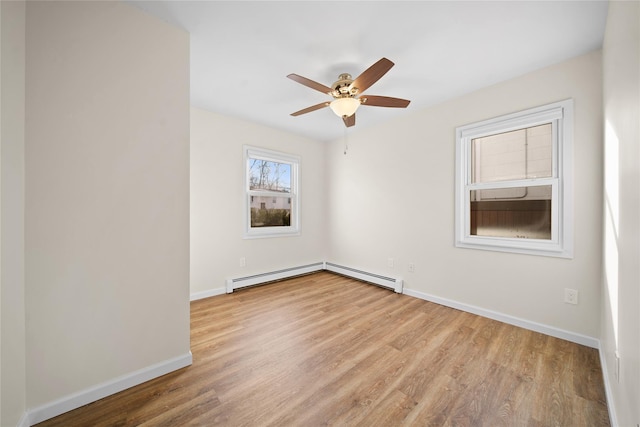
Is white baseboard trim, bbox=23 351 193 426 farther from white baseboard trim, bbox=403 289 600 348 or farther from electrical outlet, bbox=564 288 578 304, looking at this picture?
electrical outlet, bbox=564 288 578 304

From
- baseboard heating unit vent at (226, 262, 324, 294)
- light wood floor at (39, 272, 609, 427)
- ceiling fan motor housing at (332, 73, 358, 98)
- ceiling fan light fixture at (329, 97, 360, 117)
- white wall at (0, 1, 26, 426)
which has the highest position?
ceiling fan motor housing at (332, 73, 358, 98)

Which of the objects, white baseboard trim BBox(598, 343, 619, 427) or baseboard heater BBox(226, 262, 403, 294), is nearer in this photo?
white baseboard trim BBox(598, 343, 619, 427)

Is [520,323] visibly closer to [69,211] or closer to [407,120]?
[407,120]

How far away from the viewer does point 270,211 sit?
3879 millimetres

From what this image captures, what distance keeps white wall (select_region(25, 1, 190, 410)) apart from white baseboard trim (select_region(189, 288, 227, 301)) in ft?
4.51

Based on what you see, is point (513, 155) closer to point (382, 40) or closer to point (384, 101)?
point (384, 101)

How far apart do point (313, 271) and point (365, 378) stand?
9.04ft

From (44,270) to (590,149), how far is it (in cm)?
384

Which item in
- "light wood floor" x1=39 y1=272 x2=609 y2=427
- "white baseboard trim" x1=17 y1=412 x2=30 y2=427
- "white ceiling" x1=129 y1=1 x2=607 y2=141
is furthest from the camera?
"white ceiling" x1=129 y1=1 x2=607 y2=141

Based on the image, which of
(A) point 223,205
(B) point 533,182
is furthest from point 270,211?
(B) point 533,182

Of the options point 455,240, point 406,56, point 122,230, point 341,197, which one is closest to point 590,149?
point 455,240

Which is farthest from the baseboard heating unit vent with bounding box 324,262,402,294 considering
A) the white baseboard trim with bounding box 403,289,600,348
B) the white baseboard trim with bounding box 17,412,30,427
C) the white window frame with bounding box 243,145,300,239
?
the white baseboard trim with bounding box 17,412,30,427

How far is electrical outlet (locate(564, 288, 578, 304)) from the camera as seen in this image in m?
2.03

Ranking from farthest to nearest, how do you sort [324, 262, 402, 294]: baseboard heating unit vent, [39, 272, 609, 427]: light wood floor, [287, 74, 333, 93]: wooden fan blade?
[324, 262, 402, 294]: baseboard heating unit vent < [287, 74, 333, 93]: wooden fan blade < [39, 272, 609, 427]: light wood floor
